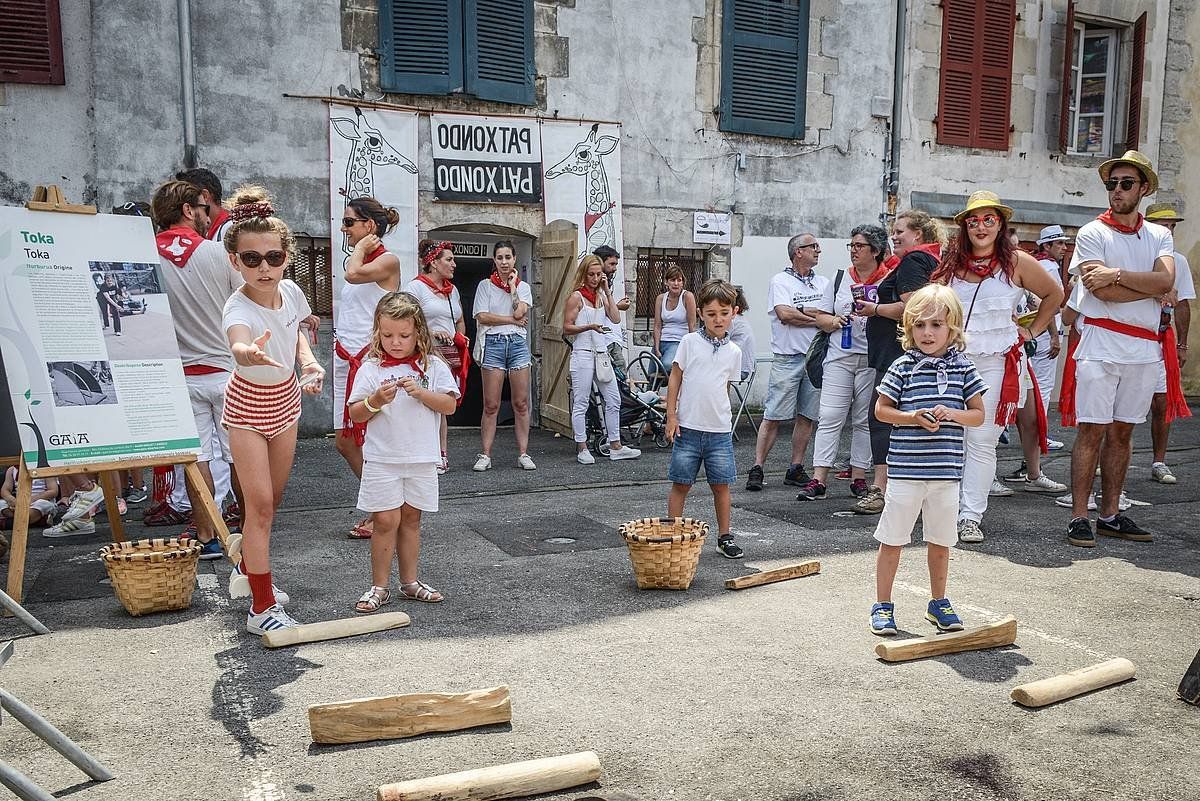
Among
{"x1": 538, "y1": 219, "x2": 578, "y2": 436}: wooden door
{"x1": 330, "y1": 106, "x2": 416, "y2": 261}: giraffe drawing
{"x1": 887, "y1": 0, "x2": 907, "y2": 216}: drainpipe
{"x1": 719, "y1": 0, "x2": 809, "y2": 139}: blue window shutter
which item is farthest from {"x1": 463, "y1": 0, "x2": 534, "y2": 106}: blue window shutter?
{"x1": 887, "y1": 0, "x2": 907, "y2": 216}: drainpipe

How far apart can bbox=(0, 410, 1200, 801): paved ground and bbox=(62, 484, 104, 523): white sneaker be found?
22 centimetres

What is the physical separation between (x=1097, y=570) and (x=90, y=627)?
4958 millimetres

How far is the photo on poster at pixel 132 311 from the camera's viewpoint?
5086 millimetres

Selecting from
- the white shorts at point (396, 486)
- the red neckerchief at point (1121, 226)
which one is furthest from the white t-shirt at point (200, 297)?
the red neckerchief at point (1121, 226)

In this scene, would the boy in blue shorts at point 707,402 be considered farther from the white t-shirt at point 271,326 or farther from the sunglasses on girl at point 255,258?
the sunglasses on girl at point 255,258

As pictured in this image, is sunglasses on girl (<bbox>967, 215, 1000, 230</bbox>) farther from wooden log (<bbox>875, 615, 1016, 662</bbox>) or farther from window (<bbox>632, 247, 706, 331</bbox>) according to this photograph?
window (<bbox>632, 247, 706, 331</bbox>)

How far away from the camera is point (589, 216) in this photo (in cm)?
1174

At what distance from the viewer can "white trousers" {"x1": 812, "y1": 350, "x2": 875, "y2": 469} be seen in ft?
24.0

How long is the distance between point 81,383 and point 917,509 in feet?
12.7

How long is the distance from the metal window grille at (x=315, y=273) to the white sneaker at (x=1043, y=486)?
6897 millimetres

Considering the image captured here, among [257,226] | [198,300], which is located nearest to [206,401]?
[198,300]

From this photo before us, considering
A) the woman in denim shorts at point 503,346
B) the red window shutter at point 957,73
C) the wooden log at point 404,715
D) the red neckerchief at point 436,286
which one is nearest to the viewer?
the wooden log at point 404,715

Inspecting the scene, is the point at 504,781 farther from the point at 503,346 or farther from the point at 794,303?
the point at 503,346

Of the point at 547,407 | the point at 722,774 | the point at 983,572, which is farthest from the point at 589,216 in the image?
the point at 722,774
